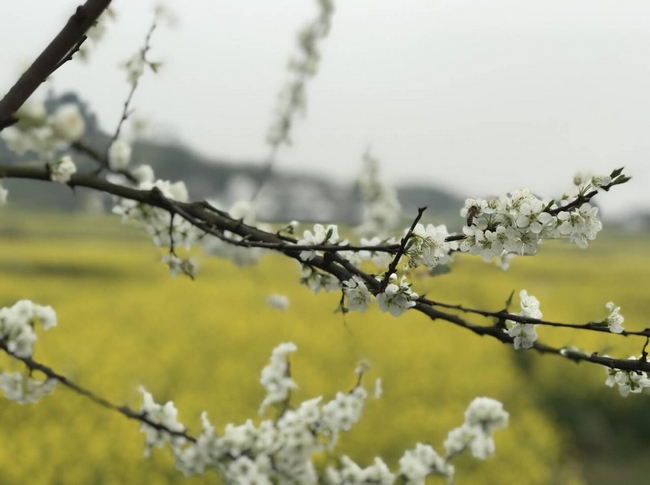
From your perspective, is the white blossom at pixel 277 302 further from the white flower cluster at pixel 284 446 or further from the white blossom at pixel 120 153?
the white blossom at pixel 120 153

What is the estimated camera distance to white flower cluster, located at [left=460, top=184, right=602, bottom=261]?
661 mm

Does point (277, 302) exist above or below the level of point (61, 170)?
above

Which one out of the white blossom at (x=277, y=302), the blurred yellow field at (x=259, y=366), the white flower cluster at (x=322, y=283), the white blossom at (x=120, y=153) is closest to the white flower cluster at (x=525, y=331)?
the white flower cluster at (x=322, y=283)

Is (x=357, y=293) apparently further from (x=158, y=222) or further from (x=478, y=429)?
(x=478, y=429)

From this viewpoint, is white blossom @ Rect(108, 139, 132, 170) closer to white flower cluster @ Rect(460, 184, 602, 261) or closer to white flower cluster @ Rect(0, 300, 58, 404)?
white flower cluster @ Rect(0, 300, 58, 404)

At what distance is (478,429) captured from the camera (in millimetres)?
1851

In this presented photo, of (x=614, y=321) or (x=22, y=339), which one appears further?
(x=22, y=339)

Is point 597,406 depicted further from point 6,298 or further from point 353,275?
point 6,298

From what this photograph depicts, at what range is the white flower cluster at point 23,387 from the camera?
1412 millimetres

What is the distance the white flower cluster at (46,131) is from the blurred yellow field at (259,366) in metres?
0.39

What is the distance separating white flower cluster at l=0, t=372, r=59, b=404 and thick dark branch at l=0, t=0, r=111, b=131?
0.85 meters

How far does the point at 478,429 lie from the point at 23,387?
123 centimetres

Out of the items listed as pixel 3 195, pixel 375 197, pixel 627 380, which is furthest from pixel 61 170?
pixel 375 197

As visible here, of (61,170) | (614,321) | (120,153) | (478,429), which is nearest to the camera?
(614,321)
